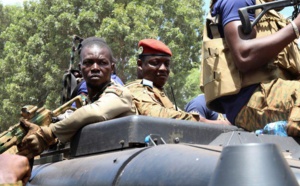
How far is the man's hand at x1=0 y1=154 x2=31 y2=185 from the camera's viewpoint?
2.87 meters

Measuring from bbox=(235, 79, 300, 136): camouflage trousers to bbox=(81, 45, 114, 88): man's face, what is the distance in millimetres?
1230

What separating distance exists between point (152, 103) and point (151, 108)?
132 millimetres

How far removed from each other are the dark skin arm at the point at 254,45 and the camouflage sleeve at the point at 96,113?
699mm

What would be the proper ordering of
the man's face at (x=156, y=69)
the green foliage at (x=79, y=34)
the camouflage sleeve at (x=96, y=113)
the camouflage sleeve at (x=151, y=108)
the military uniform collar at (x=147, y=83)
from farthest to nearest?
the green foliage at (x=79, y=34)
the man's face at (x=156, y=69)
the military uniform collar at (x=147, y=83)
the camouflage sleeve at (x=151, y=108)
the camouflage sleeve at (x=96, y=113)

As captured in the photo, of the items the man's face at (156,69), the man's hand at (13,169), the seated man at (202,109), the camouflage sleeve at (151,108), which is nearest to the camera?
the man's hand at (13,169)

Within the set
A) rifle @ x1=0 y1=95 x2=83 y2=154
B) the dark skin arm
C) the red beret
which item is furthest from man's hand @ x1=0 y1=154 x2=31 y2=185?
the red beret

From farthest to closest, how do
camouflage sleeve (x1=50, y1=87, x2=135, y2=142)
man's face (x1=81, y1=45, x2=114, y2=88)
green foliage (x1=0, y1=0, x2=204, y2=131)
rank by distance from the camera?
green foliage (x1=0, y1=0, x2=204, y2=131) → man's face (x1=81, y1=45, x2=114, y2=88) → camouflage sleeve (x1=50, y1=87, x2=135, y2=142)

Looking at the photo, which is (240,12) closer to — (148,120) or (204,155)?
(148,120)

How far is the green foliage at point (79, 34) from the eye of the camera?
20469 millimetres

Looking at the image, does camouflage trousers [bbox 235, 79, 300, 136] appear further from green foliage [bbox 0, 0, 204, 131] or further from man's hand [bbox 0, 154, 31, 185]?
green foliage [bbox 0, 0, 204, 131]

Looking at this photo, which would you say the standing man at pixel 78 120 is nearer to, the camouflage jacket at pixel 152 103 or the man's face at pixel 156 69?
the camouflage jacket at pixel 152 103

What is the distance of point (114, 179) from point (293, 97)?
3.19 feet

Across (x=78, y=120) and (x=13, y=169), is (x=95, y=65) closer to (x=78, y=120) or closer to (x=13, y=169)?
(x=78, y=120)

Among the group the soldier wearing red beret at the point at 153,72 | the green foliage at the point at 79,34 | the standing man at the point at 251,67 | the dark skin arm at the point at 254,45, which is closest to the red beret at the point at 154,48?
the soldier wearing red beret at the point at 153,72
